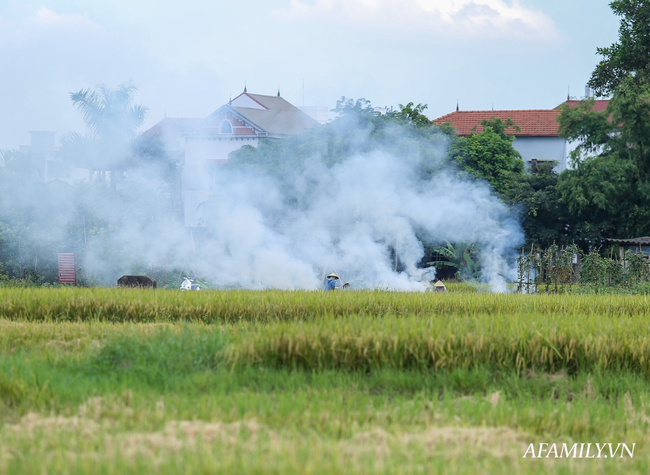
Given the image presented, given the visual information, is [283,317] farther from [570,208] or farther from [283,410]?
[570,208]

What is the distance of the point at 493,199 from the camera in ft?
91.6

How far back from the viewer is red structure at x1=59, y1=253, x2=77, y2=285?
2127cm

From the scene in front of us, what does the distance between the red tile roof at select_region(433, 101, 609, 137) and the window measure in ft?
37.9

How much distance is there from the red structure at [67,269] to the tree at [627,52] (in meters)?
20.6

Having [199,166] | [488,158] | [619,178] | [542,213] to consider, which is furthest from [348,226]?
[199,166]

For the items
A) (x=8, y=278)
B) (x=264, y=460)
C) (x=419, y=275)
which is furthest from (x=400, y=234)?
(x=264, y=460)

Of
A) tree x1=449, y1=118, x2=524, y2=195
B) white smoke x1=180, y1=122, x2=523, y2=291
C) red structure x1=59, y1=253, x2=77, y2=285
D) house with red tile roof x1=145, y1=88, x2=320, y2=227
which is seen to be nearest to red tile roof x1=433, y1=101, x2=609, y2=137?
house with red tile roof x1=145, y1=88, x2=320, y2=227

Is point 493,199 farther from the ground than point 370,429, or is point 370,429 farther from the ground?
point 493,199

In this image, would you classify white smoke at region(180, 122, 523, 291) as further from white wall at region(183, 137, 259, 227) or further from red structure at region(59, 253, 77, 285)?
white wall at region(183, 137, 259, 227)

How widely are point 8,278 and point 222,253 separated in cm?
638

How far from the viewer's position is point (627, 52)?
96.9 feet

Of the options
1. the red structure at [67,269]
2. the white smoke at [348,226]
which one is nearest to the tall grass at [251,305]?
the red structure at [67,269]

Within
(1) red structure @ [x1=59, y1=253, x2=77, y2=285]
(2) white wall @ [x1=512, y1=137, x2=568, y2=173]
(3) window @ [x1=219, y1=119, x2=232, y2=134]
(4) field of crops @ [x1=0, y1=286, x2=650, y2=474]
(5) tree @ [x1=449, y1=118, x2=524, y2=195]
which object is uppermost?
(3) window @ [x1=219, y1=119, x2=232, y2=134]

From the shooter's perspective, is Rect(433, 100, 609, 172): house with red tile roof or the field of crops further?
Rect(433, 100, 609, 172): house with red tile roof
